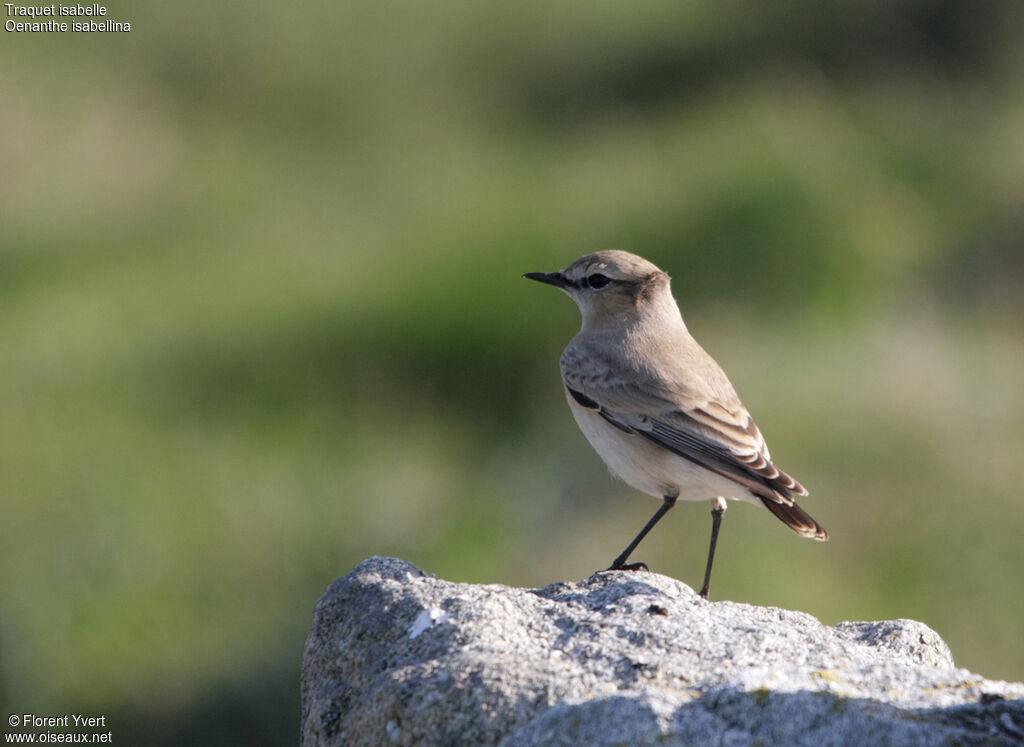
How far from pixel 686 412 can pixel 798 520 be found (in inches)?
34.2

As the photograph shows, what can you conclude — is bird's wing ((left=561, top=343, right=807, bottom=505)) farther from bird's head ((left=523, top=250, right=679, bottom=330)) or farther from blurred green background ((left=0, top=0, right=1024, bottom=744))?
blurred green background ((left=0, top=0, right=1024, bottom=744))

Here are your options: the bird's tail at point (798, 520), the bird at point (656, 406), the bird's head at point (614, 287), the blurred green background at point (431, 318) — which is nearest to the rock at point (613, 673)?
the bird's tail at point (798, 520)

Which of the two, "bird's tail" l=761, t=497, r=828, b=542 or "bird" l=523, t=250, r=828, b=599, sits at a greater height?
"bird" l=523, t=250, r=828, b=599

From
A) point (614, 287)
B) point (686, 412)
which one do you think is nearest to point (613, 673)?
point (686, 412)

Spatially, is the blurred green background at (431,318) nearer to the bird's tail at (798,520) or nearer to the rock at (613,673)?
the bird's tail at (798,520)

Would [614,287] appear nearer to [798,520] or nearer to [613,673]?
[798,520]

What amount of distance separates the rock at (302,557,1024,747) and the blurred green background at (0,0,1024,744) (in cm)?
438

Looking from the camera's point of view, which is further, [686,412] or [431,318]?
[431,318]

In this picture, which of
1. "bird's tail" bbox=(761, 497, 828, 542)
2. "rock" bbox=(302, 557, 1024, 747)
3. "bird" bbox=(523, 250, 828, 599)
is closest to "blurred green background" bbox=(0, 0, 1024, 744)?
"bird" bbox=(523, 250, 828, 599)

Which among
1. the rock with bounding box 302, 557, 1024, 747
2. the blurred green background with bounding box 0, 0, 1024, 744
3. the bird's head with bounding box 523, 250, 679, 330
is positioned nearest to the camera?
the rock with bounding box 302, 557, 1024, 747

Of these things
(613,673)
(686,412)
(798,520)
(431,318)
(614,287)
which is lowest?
(798,520)

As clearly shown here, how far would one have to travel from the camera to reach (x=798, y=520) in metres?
5.24

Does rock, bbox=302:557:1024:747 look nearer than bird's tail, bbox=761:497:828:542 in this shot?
Yes

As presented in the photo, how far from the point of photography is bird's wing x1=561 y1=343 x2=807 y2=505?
5.46 meters
